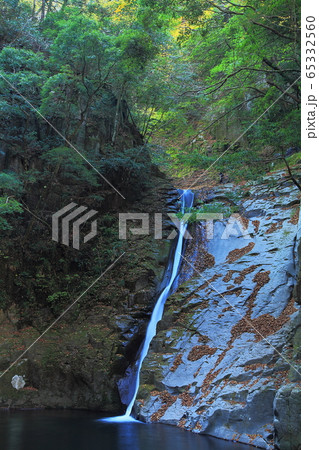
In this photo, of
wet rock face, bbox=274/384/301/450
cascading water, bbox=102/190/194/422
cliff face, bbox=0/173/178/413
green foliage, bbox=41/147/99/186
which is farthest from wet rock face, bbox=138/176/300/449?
green foliage, bbox=41/147/99/186

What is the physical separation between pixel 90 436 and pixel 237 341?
391 cm

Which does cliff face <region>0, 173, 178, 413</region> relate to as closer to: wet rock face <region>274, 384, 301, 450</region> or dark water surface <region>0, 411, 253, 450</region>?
dark water surface <region>0, 411, 253, 450</region>

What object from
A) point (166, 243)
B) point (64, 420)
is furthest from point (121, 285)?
point (64, 420)

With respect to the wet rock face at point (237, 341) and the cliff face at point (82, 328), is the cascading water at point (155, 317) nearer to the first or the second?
the cliff face at point (82, 328)

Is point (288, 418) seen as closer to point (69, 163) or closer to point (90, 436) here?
point (90, 436)

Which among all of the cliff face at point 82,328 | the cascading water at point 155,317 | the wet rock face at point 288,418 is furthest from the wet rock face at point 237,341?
the cliff face at point 82,328

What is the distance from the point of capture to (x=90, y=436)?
765cm

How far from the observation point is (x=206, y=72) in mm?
15859

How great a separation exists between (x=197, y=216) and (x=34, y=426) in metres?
8.38

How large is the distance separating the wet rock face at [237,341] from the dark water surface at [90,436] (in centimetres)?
45

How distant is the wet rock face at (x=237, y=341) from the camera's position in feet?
23.0

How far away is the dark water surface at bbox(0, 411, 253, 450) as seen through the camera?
269 inches

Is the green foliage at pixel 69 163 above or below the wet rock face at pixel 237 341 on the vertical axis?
above

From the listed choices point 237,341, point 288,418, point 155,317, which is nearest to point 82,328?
point 155,317
